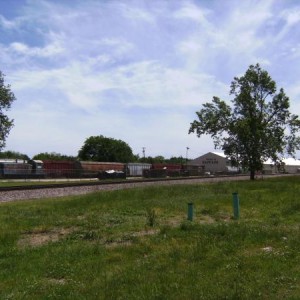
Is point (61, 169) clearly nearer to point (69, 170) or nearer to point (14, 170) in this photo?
point (69, 170)

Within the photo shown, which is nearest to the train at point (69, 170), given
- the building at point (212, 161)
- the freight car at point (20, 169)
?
the freight car at point (20, 169)

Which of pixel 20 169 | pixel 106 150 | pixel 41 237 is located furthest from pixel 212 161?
pixel 41 237

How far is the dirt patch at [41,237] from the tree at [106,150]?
5208 inches

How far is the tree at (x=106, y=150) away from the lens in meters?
146

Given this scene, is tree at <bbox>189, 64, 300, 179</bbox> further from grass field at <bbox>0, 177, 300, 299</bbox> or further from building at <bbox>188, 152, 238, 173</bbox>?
building at <bbox>188, 152, 238, 173</bbox>

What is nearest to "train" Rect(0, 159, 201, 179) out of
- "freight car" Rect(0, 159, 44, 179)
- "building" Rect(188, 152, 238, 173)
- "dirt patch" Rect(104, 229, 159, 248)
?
"freight car" Rect(0, 159, 44, 179)

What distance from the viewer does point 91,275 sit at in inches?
302

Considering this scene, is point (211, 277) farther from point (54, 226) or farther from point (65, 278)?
point (54, 226)

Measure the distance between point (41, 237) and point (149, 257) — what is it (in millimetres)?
4542

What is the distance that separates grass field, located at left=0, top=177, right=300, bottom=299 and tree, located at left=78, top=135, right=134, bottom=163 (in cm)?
13037

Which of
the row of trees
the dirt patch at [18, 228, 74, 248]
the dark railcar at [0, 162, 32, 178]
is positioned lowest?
the dirt patch at [18, 228, 74, 248]

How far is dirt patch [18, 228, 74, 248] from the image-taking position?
1126 cm

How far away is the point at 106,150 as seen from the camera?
14562 centimetres

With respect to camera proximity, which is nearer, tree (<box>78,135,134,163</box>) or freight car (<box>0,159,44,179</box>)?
freight car (<box>0,159,44,179</box>)
